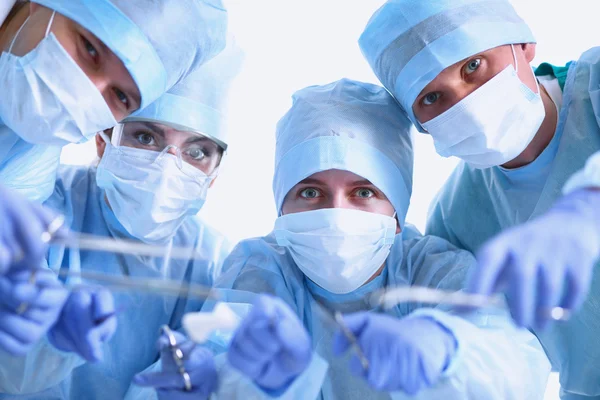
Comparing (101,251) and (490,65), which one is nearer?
(490,65)

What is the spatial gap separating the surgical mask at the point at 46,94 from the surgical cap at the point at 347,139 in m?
0.55

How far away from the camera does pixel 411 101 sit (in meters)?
1.81

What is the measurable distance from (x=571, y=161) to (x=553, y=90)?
10.1 inches

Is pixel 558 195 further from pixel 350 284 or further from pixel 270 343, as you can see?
pixel 270 343

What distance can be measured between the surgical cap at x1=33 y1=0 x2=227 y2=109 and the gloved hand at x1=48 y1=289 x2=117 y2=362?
1.96 ft

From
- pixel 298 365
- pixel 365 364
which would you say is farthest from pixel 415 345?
pixel 298 365

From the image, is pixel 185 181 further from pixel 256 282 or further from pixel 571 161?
pixel 571 161

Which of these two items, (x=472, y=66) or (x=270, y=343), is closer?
(x=270, y=343)

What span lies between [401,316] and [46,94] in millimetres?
1110

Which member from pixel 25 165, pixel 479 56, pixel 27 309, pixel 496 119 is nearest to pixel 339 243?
pixel 496 119

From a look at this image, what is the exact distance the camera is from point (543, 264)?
116 cm

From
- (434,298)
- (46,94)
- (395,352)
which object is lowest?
(434,298)

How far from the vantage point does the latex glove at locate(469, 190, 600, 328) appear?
1.14 m

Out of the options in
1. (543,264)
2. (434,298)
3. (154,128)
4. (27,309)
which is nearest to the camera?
(543,264)
